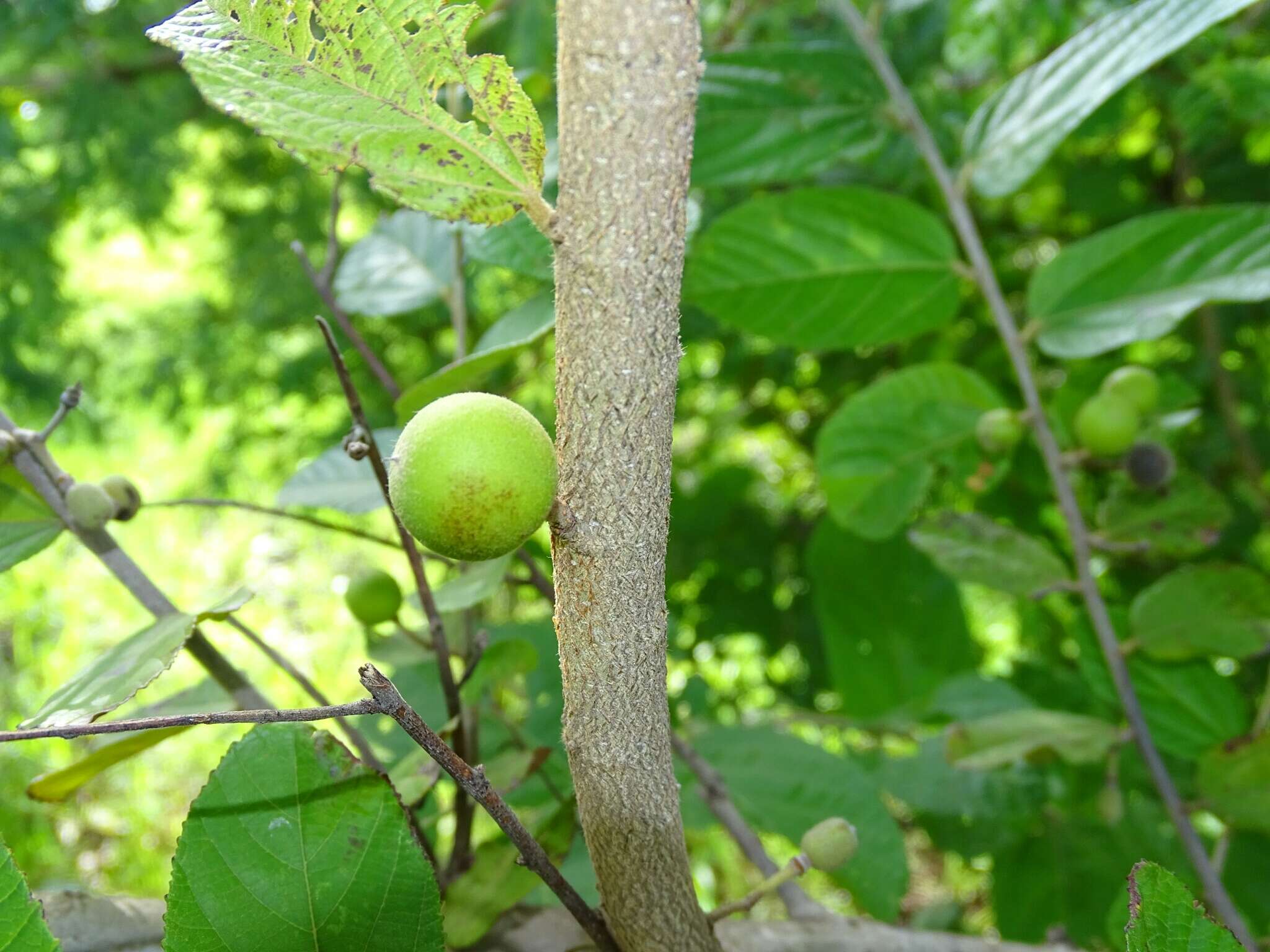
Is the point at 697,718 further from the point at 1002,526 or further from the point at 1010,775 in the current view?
the point at 1002,526

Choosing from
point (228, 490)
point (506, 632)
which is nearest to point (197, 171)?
point (228, 490)

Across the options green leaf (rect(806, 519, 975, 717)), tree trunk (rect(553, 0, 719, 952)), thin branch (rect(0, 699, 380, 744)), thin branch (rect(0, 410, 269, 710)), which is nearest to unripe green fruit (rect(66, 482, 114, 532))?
thin branch (rect(0, 410, 269, 710))

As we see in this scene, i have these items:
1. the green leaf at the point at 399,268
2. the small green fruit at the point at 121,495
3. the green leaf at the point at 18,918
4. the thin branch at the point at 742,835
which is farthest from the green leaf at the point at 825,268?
the green leaf at the point at 18,918

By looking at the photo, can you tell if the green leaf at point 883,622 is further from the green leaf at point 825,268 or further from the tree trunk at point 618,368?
the tree trunk at point 618,368

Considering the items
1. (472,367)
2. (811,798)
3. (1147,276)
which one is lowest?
(811,798)

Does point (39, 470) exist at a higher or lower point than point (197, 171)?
lower

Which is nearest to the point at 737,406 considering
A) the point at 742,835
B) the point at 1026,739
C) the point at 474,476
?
the point at 1026,739

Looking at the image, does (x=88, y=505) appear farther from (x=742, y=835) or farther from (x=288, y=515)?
(x=742, y=835)
